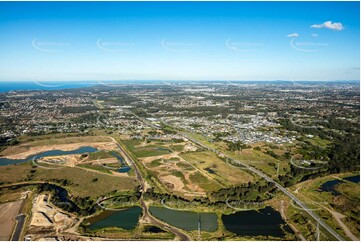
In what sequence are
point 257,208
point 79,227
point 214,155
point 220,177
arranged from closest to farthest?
point 79,227
point 257,208
point 220,177
point 214,155

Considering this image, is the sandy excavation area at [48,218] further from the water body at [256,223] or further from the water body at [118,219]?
the water body at [256,223]

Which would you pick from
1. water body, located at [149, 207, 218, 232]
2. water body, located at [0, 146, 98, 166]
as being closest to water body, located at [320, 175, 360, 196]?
water body, located at [149, 207, 218, 232]

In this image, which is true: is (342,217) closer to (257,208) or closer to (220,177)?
(257,208)

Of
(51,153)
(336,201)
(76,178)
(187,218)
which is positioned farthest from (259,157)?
(51,153)

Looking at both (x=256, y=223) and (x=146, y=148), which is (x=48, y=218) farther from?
(x=146, y=148)

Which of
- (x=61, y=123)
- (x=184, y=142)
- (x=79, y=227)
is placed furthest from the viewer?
(x=61, y=123)

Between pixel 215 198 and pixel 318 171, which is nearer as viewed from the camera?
pixel 215 198


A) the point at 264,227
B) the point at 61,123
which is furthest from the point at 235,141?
the point at 61,123
